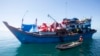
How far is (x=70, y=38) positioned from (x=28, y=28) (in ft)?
38.7

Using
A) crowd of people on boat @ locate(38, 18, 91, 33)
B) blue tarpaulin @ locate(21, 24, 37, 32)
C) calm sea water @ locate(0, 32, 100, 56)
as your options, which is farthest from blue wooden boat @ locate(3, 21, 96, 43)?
crowd of people on boat @ locate(38, 18, 91, 33)

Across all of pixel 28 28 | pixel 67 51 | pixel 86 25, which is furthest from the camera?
pixel 86 25

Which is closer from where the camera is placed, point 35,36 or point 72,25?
point 35,36

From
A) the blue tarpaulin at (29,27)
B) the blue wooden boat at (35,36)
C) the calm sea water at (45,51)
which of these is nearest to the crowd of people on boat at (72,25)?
the blue tarpaulin at (29,27)

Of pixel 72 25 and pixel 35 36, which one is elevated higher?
pixel 72 25

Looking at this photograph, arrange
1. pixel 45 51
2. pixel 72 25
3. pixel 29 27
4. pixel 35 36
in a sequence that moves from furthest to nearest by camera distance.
Result: pixel 72 25 < pixel 29 27 < pixel 35 36 < pixel 45 51

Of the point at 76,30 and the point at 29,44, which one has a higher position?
the point at 76,30

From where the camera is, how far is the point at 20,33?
30.0m

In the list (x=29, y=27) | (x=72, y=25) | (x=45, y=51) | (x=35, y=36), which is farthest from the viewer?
(x=72, y=25)

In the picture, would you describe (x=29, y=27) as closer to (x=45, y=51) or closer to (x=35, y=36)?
(x=35, y=36)

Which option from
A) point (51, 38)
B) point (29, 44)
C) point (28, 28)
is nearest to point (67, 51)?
point (51, 38)

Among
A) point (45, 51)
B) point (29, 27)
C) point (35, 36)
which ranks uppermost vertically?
point (29, 27)

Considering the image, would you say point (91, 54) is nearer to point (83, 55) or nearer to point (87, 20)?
point (83, 55)

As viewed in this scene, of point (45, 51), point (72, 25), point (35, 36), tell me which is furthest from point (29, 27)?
point (72, 25)
